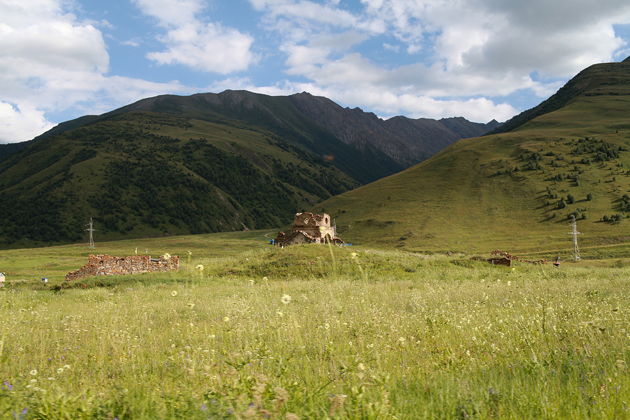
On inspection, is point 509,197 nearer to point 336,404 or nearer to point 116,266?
point 116,266

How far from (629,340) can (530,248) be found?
63952 mm

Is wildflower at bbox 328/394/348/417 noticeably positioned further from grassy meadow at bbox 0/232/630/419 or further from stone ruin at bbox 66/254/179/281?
stone ruin at bbox 66/254/179/281

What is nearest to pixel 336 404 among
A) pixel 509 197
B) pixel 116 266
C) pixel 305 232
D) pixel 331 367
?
pixel 331 367

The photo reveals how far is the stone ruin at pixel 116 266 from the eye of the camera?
112 ft

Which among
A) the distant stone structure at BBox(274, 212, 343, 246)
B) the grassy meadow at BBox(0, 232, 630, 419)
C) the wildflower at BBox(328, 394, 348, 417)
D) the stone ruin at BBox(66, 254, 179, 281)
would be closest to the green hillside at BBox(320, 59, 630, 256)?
the distant stone structure at BBox(274, 212, 343, 246)

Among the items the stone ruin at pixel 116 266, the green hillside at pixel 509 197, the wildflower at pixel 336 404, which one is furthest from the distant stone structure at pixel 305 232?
the wildflower at pixel 336 404

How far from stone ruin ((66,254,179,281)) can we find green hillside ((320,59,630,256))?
152ft

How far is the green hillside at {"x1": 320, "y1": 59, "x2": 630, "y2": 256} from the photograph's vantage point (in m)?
72.4

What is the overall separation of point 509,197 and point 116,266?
80308 mm

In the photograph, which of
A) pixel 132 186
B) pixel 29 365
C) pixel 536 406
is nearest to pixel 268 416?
pixel 536 406

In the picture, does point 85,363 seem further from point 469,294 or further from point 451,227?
point 451,227

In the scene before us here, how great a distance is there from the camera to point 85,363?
6191 mm

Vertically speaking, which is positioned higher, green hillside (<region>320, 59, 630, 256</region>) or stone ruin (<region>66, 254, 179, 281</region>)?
green hillside (<region>320, 59, 630, 256</region>)

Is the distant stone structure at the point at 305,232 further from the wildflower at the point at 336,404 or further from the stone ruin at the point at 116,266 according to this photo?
the wildflower at the point at 336,404
